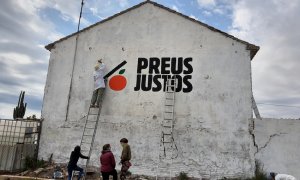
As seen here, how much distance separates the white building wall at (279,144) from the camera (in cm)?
949

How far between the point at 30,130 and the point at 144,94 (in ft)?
17.0

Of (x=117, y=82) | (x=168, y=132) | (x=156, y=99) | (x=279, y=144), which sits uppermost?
(x=117, y=82)

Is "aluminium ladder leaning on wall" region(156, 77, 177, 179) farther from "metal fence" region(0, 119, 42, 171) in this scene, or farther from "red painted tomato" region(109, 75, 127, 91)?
"metal fence" region(0, 119, 42, 171)

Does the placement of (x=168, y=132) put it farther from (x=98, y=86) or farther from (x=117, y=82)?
(x=98, y=86)

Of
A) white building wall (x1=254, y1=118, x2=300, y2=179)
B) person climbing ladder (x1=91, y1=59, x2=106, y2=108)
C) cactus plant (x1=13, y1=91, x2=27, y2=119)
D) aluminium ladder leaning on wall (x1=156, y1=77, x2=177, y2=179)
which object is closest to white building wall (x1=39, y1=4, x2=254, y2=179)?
aluminium ladder leaning on wall (x1=156, y1=77, x2=177, y2=179)

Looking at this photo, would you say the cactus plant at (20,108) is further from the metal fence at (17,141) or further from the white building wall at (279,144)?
the white building wall at (279,144)

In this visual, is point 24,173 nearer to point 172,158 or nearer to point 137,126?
point 137,126

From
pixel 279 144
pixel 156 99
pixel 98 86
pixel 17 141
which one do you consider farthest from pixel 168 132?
pixel 17 141

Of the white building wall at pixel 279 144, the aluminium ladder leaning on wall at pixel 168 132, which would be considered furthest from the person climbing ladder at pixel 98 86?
the white building wall at pixel 279 144

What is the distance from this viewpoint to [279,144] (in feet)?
31.7

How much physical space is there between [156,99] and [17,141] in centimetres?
613

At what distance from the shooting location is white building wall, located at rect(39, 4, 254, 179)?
10.0 metres

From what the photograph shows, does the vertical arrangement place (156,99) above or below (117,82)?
below

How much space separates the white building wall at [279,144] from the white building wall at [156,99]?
435 mm
